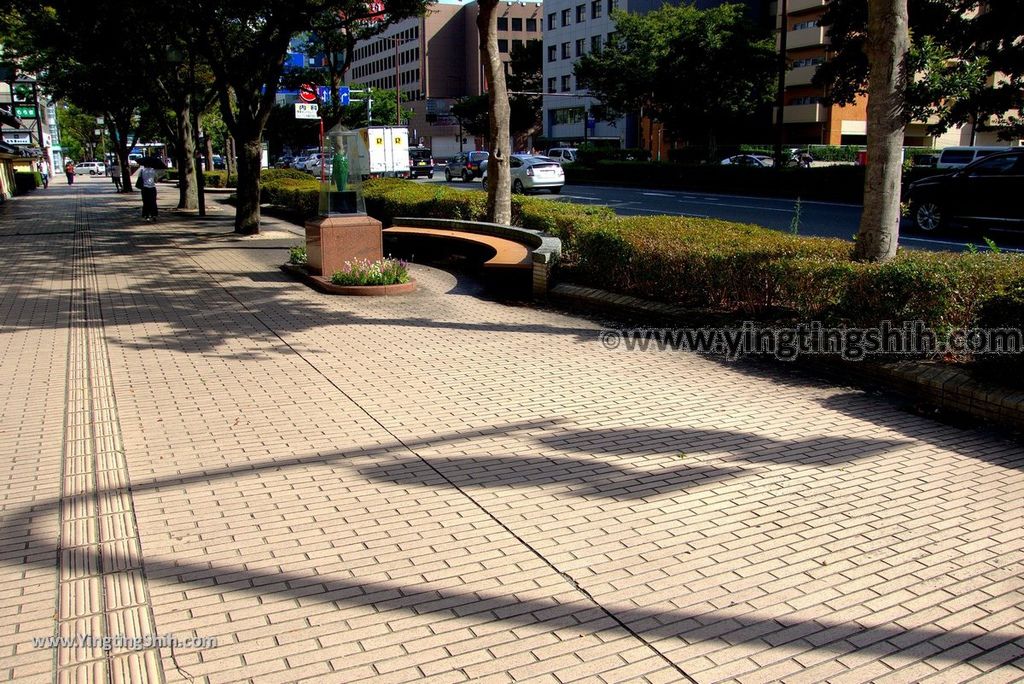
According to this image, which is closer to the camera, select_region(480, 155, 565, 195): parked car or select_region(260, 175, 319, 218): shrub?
select_region(260, 175, 319, 218): shrub

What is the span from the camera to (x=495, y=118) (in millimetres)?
14781

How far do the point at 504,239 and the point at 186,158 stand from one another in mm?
18113

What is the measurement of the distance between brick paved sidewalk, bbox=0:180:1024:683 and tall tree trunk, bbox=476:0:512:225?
685 centimetres

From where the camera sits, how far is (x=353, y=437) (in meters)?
6.06

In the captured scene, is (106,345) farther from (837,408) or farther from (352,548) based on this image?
(837,408)

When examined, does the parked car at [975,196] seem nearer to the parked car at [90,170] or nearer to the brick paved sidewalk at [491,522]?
the brick paved sidewalk at [491,522]

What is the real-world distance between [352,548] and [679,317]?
5.36 m

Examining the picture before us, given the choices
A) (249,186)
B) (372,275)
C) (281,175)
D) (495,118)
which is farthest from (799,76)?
(372,275)

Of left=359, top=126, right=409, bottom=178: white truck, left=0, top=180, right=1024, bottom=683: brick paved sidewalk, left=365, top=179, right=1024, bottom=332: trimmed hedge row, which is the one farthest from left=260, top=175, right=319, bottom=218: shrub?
left=359, top=126, right=409, bottom=178: white truck

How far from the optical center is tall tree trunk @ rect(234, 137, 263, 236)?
800 inches

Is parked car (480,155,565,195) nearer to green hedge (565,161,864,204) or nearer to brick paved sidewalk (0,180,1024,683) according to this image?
green hedge (565,161,864,204)

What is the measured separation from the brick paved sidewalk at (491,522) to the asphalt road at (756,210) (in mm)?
9337

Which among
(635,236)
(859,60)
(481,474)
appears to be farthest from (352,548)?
(859,60)

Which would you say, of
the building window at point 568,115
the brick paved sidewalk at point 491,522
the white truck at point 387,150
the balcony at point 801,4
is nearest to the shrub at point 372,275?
the brick paved sidewalk at point 491,522
